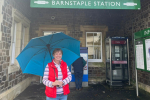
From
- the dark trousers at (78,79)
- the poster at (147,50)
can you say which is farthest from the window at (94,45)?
the poster at (147,50)

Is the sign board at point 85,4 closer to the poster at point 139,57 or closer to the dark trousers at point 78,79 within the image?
the poster at point 139,57

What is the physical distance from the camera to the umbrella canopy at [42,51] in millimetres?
2118

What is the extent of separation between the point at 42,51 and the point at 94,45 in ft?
18.0

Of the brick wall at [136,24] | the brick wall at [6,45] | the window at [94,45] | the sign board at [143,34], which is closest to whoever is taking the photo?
the brick wall at [6,45]

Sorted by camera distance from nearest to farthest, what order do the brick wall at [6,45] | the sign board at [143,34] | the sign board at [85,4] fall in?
the brick wall at [6,45] → the sign board at [143,34] → the sign board at [85,4]

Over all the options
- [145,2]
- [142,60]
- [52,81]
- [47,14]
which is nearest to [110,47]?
[142,60]

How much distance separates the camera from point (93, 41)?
7426mm

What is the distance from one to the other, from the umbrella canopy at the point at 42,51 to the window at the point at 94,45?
5014 millimetres

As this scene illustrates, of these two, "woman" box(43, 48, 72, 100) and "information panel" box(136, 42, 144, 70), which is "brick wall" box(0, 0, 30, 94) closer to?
"woman" box(43, 48, 72, 100)

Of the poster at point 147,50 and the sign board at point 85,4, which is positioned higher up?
the sign board at point 85,4

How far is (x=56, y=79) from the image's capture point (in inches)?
78.4

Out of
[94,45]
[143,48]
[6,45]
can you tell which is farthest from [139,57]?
[6,45]

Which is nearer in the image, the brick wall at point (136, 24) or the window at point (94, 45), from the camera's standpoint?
the brick wall at point (136, 24)

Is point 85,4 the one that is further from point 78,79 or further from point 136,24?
point 78,79
